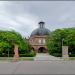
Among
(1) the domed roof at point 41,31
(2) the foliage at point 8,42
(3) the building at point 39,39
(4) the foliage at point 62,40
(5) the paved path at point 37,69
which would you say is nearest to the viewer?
(5) the paved path at point 37,69

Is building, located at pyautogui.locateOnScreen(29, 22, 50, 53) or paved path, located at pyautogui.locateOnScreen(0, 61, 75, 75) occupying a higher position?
building, located at pyautogui.locateOnScreen(29, 22, 50, 53)

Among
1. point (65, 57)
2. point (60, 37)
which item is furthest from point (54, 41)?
point (65, 57)

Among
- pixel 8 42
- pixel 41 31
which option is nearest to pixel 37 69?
pixel 8 42

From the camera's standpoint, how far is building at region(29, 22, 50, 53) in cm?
9894

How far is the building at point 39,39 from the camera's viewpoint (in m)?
98.9

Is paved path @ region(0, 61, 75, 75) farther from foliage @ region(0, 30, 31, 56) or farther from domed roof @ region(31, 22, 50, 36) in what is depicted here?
domed roof @ region(31, 22, 50, 36)

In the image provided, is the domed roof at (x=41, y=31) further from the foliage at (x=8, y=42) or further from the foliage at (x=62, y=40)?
the foliage at (x=8, y=42)

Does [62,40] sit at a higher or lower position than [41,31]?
lower

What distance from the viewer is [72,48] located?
5881 centimetres

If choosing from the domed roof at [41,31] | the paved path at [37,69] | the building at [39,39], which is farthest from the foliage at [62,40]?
the paved path at [37,69]

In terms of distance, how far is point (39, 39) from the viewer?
100 metres

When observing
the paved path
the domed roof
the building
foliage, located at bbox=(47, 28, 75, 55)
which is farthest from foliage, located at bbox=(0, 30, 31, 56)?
the building

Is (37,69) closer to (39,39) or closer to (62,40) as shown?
(62,40)

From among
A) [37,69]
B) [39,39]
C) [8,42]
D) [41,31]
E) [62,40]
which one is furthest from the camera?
[39,39]
